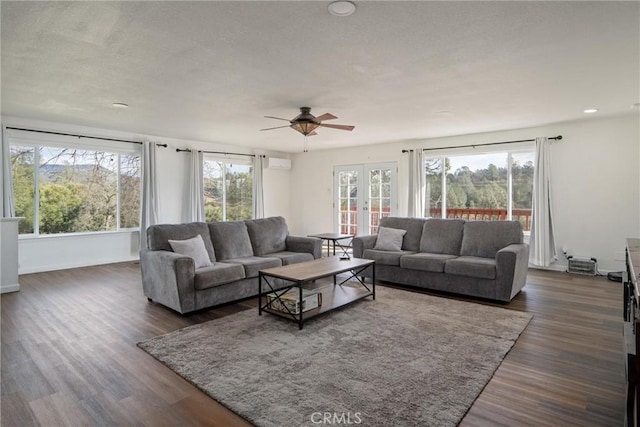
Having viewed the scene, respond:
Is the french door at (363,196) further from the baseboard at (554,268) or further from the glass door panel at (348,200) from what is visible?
the baseboard at (554,268)

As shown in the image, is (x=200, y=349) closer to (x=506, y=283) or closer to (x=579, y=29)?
(x=506, y=283)

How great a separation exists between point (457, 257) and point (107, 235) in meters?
5.96

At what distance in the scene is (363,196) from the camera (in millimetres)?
8359

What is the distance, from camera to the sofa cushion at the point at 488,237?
4.68 m

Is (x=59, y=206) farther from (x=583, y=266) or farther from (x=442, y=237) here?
(x=583, y=266)

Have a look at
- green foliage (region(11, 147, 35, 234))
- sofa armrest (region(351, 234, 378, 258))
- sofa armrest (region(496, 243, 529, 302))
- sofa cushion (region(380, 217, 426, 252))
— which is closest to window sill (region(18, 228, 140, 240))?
green foliage (region(11, 147, 35, 234))

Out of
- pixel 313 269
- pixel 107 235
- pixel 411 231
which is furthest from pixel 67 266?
pixel 411 231

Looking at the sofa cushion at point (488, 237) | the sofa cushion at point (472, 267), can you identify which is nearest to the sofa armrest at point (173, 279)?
the sofa cushion at point (472, 267)

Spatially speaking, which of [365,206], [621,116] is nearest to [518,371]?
[621,116]

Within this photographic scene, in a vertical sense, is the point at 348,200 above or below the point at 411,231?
above

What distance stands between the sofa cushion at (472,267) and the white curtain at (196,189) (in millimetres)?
5197

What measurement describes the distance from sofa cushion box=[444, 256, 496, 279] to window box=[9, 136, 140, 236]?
18.9 feet

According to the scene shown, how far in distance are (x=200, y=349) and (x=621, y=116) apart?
650cm

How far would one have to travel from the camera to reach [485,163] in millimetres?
6719
